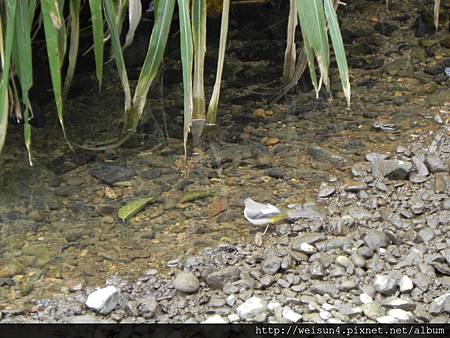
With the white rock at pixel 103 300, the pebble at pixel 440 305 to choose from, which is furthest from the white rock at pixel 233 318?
the pebble at pixel 440 305

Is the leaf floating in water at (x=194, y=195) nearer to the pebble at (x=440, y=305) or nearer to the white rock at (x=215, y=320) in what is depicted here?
the white rock at (x=215, y=320)

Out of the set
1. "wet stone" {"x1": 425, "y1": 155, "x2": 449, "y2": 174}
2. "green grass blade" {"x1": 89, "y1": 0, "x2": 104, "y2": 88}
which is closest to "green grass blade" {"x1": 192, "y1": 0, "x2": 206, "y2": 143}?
"green grass blade" {"x1": 89, "y1": 0, "x2": 104, "y2": 88}

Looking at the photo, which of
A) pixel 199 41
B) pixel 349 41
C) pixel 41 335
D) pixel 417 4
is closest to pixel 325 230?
pixel 199 41

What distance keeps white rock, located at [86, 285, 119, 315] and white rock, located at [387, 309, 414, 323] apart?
52cm

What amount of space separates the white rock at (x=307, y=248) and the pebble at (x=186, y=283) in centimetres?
23

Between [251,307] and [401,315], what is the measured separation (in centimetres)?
27

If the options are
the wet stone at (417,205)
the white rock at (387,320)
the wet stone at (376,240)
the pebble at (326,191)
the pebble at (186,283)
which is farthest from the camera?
the pebble at (326,191)

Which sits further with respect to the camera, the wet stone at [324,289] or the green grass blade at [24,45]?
the green grass blade at [24,45]

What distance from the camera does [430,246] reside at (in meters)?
1.70

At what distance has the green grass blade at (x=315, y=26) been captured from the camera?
5.62 feet

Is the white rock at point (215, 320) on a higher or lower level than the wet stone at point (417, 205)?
lower

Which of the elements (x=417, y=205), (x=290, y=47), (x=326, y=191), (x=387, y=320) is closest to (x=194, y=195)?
(x=326, y=191)

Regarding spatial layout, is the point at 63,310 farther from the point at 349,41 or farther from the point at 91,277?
the point at 349,41

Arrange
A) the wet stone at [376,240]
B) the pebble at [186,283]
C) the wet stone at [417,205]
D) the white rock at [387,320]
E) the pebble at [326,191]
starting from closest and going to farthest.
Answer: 1. the white rock at [387,320]
2. the pebble at [186,283]
3. the wet stone at [376,240]
4. the wet stone at [417,205]
5. the pebble at [326,191]
